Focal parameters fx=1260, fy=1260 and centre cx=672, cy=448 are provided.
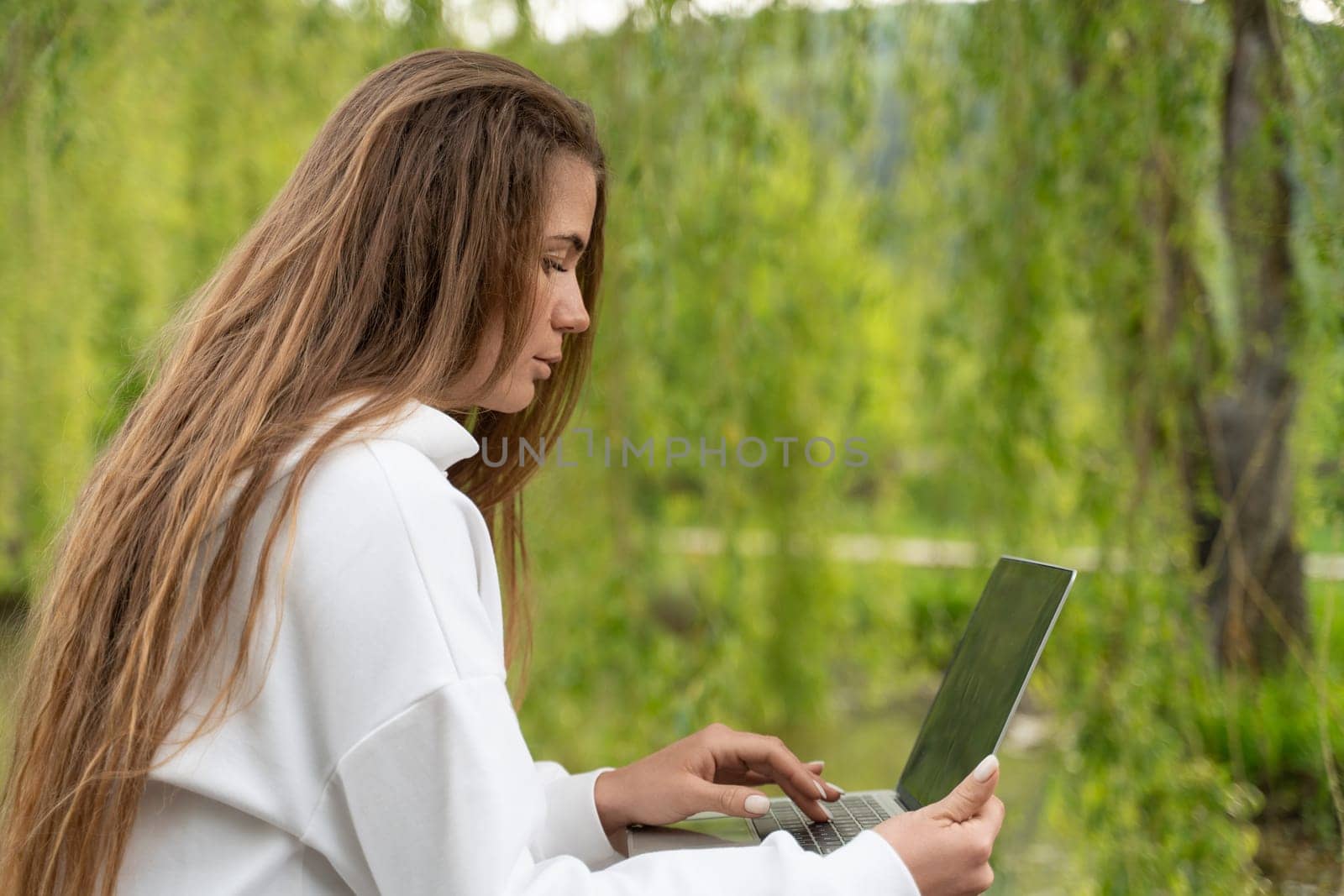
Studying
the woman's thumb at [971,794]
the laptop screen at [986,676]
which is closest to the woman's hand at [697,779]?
the laptop screen at [986,676]

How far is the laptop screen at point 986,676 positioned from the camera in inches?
39.7

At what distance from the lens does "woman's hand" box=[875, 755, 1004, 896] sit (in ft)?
2.89

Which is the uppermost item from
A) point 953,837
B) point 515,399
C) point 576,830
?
point 515,399

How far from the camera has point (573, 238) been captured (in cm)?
106

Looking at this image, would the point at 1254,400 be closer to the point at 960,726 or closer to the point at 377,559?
the point at 960,726

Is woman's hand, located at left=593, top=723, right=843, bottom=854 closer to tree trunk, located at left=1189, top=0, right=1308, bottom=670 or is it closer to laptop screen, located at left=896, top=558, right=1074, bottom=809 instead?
laptop screen, located at left=896, top=558, right=1074, bottom=809

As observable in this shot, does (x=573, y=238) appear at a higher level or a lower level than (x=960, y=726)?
higher

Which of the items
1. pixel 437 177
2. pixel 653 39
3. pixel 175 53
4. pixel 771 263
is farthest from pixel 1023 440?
pixel 175 53

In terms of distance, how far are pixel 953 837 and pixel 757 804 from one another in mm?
229

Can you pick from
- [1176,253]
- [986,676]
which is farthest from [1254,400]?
[986,676]

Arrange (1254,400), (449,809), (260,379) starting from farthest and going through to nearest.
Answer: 1. (1254,400)
2. (260,379)
3. (449,809)

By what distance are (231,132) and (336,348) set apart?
87.0 inches

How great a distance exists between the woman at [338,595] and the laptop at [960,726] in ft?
0.38

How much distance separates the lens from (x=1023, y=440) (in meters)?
2.21
